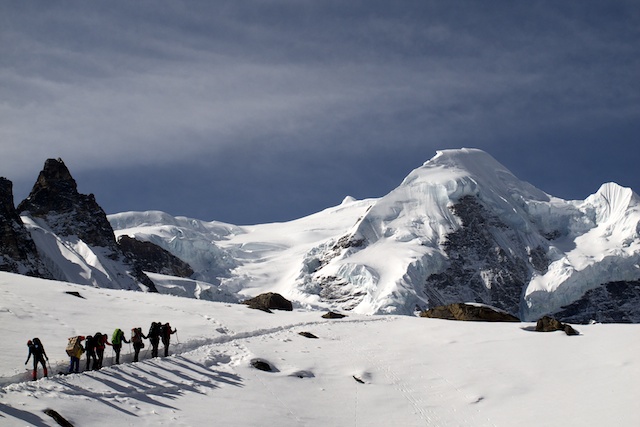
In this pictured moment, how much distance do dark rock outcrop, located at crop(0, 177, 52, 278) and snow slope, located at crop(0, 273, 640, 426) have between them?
66.2 m

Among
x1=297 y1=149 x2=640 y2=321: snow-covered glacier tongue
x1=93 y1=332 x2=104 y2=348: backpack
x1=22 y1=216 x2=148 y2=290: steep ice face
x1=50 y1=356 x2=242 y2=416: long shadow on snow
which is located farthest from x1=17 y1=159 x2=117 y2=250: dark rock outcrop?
x1=93 y1=332 x2=104 y2=348: backpack

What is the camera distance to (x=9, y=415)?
67.9 feet

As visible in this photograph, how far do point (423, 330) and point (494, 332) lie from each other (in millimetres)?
3902

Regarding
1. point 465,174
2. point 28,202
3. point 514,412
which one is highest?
point 465,174

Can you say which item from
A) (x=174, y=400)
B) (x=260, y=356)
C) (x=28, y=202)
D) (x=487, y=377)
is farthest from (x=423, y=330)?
(x=28, y=202)

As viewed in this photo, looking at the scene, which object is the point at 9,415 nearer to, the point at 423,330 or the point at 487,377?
the point at 487,377

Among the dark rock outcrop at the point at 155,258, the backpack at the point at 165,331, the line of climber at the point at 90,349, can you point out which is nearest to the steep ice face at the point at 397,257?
the dark rock outcrop at the point at 155,258

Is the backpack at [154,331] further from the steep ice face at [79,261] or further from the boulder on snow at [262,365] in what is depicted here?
the steep ice face at [79,261]

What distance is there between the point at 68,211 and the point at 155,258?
35.0 meters

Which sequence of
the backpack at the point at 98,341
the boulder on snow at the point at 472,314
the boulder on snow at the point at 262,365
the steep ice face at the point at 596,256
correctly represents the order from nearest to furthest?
the backpack at the point at 98,341, the boulder on snow at the point at 262,365, the boulder on snow at the point at 472,314, the steep ice face at the point at 596,256

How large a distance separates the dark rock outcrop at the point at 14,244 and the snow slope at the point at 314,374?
66.2m

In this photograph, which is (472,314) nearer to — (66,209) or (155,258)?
(66,209)

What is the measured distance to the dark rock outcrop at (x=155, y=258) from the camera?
179750 millimetres

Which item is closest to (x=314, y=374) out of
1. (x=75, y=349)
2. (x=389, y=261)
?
(x=75, y=349)
